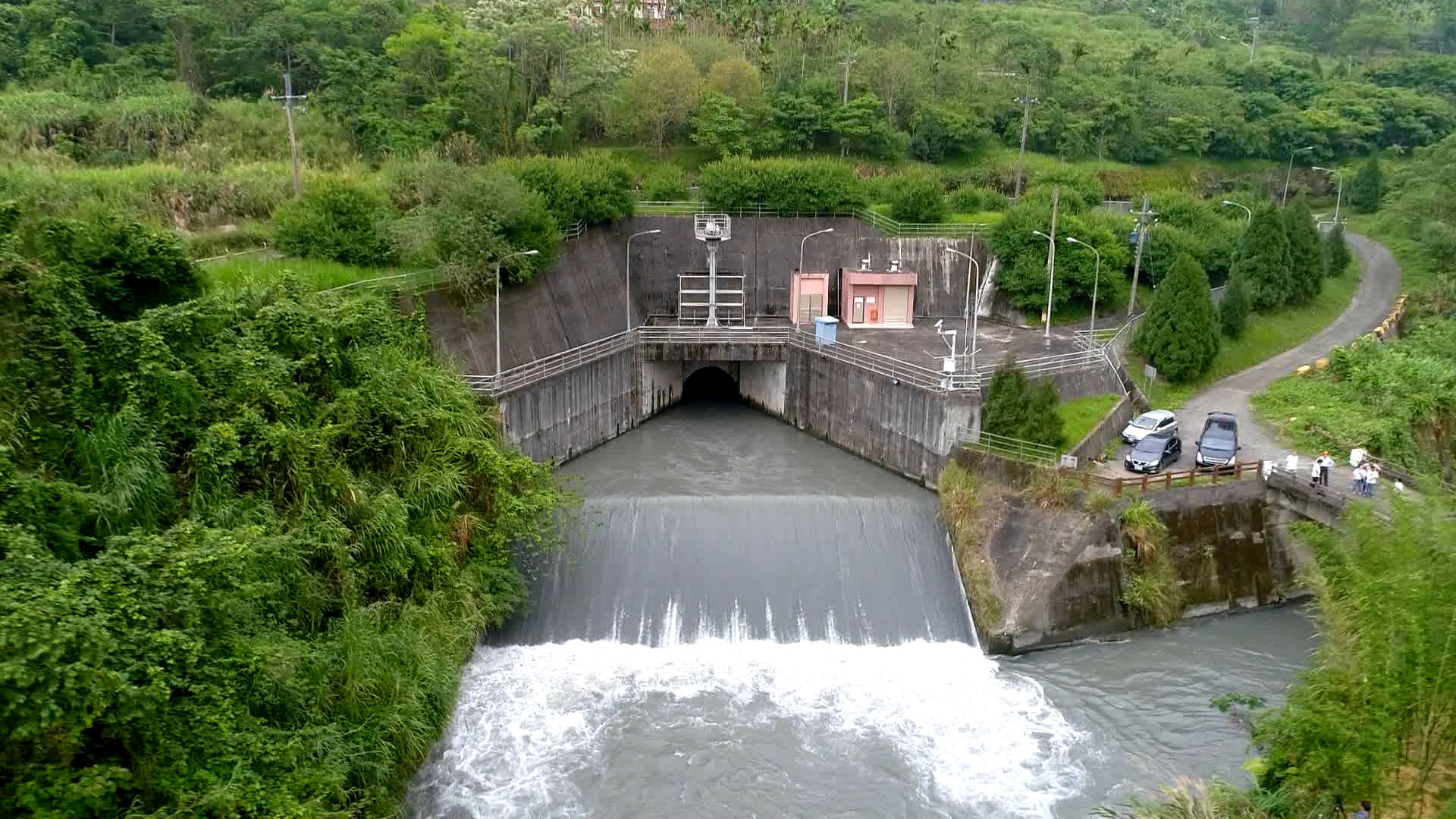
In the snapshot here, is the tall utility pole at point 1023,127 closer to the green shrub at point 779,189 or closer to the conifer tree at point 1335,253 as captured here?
the green shrub at point 779,189

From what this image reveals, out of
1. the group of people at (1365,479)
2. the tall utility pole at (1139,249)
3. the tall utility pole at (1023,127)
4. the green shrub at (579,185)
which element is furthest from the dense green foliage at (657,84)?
the group of people at (1365,479)

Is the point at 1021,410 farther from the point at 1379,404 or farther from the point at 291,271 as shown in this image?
the point at 291,271

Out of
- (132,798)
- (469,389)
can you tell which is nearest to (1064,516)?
(469,389)

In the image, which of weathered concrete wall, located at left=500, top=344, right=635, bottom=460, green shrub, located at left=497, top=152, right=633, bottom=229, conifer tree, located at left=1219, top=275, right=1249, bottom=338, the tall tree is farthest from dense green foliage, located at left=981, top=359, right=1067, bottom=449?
the tall tree

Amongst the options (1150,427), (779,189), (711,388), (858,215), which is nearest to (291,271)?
(711,388)

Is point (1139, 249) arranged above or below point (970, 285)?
above

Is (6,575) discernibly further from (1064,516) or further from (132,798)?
(1064,516)

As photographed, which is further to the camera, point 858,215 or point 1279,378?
point 858,215
